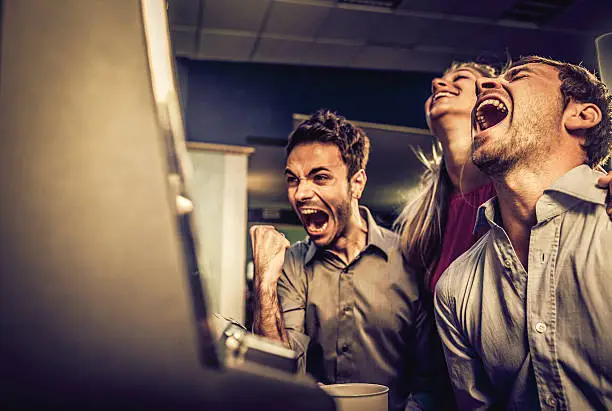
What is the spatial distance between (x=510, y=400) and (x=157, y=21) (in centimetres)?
97

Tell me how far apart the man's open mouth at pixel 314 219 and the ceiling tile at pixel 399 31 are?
2874mm

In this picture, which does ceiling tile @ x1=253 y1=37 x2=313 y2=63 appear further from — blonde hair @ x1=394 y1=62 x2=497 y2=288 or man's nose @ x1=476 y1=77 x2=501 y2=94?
man's nose @ x1=476 y1=77 x2=501 y2=94

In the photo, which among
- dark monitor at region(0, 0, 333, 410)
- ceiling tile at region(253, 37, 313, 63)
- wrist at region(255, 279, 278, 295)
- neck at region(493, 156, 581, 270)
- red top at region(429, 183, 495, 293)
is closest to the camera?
dark monitor at region(0, 0, 333, 410)

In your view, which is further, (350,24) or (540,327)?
(350,24)

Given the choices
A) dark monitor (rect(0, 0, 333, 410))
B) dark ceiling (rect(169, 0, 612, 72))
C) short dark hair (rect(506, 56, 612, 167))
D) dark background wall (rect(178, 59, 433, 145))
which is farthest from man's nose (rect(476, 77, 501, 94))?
dark background wall (rect(178, 59, 433, 145))

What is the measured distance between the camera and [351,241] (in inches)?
70.4

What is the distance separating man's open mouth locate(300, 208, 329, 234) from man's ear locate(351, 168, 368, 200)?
15 centimetres

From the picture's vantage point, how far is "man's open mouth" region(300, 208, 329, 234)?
5.77 ft

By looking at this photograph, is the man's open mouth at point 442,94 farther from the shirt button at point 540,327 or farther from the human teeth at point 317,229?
the shirt button at point 540,327

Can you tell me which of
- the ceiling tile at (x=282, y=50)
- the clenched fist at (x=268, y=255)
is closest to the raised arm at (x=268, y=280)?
the clenched fist at (x=268, y=255)

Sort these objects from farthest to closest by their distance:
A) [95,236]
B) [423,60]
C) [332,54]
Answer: [423,60]
[332,54]
[95,236]

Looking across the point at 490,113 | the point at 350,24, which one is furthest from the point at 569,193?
the point at 350,24

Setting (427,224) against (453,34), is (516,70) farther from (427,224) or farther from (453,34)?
(453,34)

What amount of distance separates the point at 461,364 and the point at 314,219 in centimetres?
84
